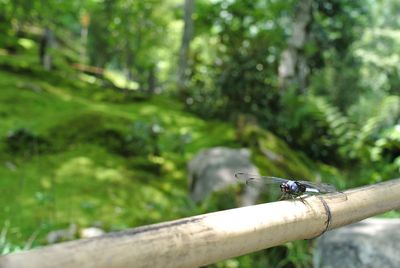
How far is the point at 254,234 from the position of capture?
1161 mm

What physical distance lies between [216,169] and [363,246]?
100.0 inches

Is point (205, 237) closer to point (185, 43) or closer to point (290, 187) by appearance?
point (290, 187)

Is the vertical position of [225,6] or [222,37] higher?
[225,6]

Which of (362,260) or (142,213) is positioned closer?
(362,260)

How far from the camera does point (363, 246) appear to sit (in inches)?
111

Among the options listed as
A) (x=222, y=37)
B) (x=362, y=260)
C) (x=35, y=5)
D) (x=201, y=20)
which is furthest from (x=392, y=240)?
(x=201, y=20)

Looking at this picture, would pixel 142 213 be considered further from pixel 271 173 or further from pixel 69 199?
pixel 271 173

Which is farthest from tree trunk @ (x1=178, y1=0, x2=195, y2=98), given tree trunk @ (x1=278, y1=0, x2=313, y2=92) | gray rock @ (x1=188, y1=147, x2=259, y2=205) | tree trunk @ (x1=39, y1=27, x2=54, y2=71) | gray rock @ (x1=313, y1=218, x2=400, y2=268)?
gray rock @ (x1=313, y1=218, x2=400, y2=268)

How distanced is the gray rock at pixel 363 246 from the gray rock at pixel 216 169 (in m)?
1.57

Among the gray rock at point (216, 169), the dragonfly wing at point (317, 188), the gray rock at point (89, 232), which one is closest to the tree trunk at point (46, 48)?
the gray rock at point (216, 169)

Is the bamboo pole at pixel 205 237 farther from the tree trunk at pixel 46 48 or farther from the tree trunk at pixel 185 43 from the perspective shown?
the tree trunk at pixel 46 48

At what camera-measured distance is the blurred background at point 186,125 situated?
4504 millimetres

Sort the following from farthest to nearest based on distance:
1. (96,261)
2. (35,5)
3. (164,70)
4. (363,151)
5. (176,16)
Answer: (164,70), (176,16), (35,5), (363,151), (96,261)

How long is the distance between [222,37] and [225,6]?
1.26 m
